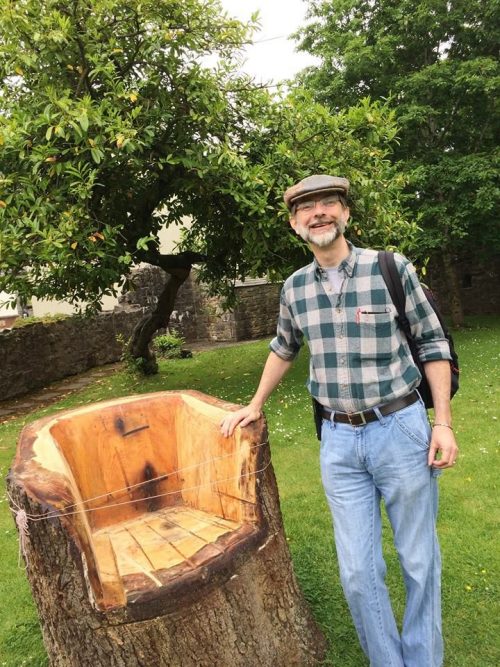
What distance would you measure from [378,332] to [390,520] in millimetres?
768

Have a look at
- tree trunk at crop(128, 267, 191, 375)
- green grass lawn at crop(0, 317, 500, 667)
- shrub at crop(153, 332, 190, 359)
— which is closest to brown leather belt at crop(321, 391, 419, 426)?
green grass lawn at crop(0, 317, 500, 667)

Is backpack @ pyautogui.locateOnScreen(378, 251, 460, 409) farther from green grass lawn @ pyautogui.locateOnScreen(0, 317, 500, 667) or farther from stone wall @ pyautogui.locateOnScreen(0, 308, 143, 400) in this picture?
stone wall @ pyautogui.locateOnScreen(0, 308, 143, 400)

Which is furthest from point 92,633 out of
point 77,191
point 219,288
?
point 219,288

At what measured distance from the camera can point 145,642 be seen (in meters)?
2.11

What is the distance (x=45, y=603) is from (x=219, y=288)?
825 centimetres

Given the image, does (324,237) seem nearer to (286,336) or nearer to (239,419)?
(286,336)

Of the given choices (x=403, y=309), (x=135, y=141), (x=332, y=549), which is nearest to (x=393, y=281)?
(x=403, y=309)

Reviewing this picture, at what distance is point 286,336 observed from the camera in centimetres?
257

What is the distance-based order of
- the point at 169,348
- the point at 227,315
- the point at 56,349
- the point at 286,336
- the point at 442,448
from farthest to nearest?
1. the point at 227,315
2. the point at 169,348
3. the point at 56,349
4. the point at 286,336
5. the point at 442,448

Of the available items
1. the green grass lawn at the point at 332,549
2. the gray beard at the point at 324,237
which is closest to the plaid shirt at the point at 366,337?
the gray beard at the point at 324,237

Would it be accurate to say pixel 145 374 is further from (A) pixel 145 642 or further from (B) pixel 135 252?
(A) pixel 145 642

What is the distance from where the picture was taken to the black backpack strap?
2.12 meters

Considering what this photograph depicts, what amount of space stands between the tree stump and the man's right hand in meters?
0.04

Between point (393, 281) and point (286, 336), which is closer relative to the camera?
point (393, 281)
